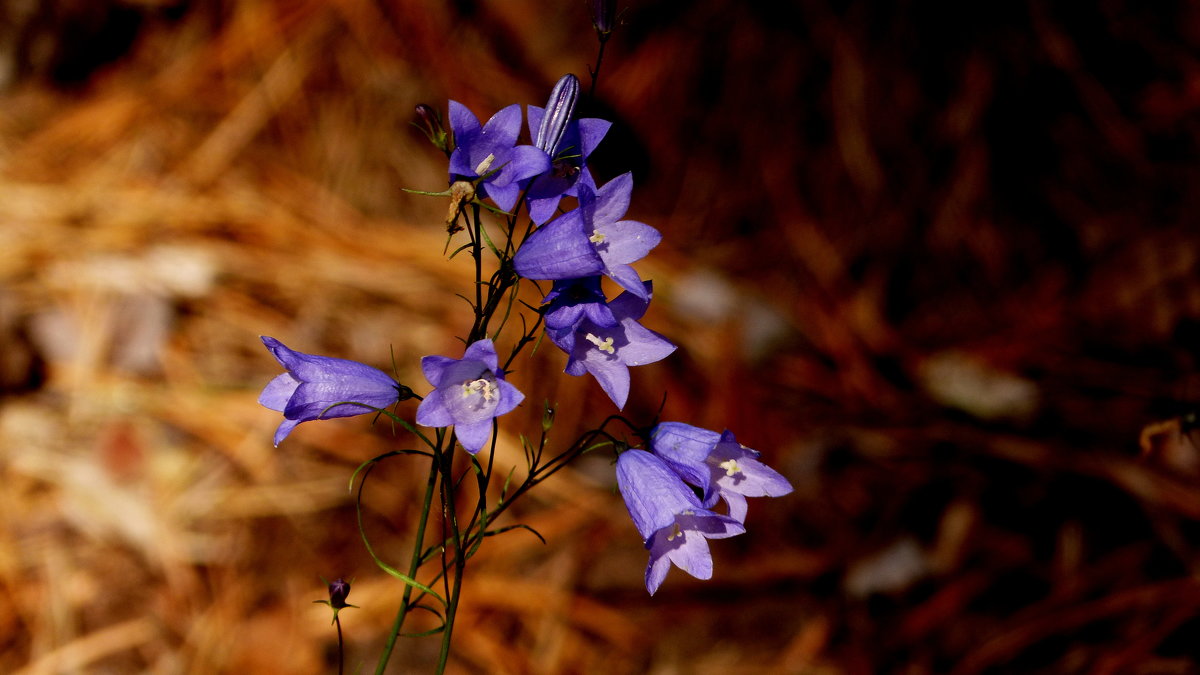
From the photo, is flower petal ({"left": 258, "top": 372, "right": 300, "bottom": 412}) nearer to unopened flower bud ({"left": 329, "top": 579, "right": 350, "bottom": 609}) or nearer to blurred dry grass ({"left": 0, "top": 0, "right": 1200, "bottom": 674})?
unopened flower bud ({"left": 329, "top": 579, "right": 350, "bottom": 609})

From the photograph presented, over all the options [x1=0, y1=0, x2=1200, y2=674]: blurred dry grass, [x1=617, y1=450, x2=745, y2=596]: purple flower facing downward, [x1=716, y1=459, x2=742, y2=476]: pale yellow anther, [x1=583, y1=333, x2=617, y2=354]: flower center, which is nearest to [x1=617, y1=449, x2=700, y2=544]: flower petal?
[x1=617, y1=450, x2=745, y2=596]: purple flower facing downward

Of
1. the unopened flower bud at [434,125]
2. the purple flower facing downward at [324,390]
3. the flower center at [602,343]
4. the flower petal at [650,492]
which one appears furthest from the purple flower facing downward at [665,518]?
the unopened flower bud at [434,125]

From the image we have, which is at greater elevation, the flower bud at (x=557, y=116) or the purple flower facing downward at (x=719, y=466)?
the flower bud at (x=557, y=116)

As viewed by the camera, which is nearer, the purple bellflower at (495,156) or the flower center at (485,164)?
the purple bellflower at (495,156)

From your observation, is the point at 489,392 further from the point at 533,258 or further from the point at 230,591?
the point at 230,591

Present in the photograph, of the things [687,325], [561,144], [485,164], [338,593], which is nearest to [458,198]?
[485,164]

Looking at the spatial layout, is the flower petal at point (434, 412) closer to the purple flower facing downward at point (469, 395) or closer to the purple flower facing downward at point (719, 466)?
the purple flower facing downward at point (469, 395)
